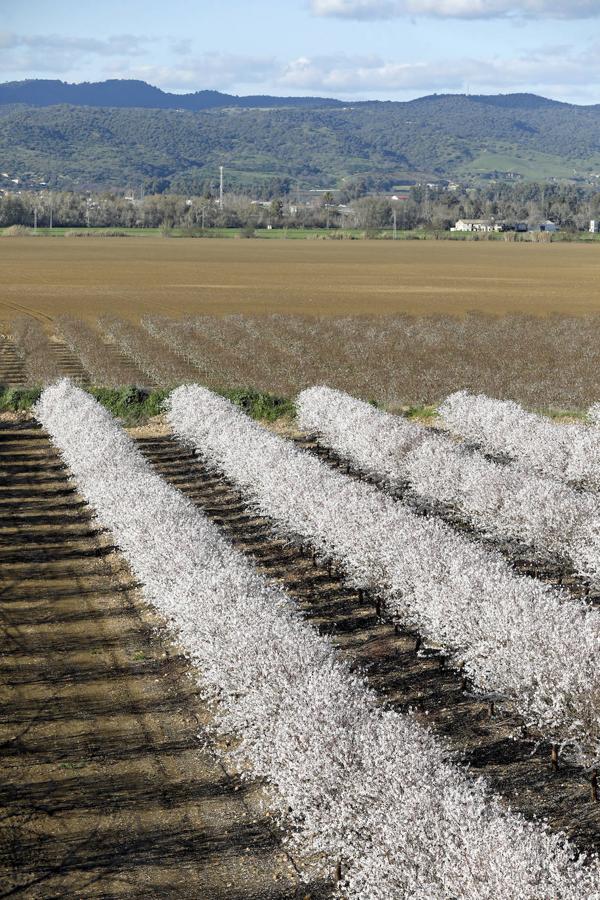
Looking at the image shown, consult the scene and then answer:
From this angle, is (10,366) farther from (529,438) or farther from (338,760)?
(338,760)

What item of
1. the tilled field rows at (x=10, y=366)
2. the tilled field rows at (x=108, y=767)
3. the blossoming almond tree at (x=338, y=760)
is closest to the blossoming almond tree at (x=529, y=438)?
the blossoming almond tree at (x=338, y=760)

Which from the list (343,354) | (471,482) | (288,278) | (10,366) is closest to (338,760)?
(471,482)

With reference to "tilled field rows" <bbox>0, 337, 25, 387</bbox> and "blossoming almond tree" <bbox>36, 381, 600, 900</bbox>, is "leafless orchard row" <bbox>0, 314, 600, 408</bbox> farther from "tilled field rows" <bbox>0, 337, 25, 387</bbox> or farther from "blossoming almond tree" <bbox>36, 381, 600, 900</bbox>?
"blossoming almond tree" <bbox>36, 381, 600, 900</bbox>

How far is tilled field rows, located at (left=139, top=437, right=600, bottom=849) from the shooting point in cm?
1142

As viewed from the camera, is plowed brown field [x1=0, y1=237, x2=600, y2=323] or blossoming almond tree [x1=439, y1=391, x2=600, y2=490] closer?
blossoming almond tree [x1=439, y1=391, x2=600, y2=490]

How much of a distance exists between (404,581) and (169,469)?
12.6m

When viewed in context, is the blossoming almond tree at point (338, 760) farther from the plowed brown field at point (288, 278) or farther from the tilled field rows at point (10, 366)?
the plowed brown field at point (288, 278)

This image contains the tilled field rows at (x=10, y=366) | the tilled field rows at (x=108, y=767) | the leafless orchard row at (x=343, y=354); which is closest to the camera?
the tilled field rows at (x=108, y=767)

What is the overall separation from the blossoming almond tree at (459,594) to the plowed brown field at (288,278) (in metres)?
50.7

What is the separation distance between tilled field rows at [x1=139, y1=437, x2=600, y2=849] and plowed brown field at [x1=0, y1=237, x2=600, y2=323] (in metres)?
50.5

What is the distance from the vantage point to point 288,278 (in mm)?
103375

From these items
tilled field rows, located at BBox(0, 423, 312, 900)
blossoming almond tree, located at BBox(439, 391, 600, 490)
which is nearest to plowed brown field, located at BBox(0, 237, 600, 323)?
blossoming almond tree, located at BBox(439, 391, 600, 490)

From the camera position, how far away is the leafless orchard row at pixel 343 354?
136 ft

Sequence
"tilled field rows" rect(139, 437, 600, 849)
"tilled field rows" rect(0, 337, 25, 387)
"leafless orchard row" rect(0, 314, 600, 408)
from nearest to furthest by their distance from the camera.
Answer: "tilled field rows" rect(139, 437, 600, 849)
"leafless orchard row" rect(0, 314, 600, 408)
"tilled field rows" rect(0, 337, 25, 387)
